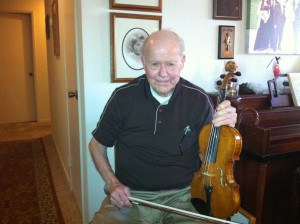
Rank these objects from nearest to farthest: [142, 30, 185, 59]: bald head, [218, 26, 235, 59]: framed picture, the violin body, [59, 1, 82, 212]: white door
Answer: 1. the violin body
2. [142, 30, 185, 59]: bald head
3. [59, 1, 82, 212]: white door
4. [218, 26, 235, 59]: framed picture

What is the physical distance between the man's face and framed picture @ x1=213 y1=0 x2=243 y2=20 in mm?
901

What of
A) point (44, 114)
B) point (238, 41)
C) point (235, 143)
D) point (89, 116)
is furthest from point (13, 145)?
point (235, 143)

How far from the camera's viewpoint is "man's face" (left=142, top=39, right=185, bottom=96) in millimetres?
1209

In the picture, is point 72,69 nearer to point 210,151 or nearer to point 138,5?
point 138,5

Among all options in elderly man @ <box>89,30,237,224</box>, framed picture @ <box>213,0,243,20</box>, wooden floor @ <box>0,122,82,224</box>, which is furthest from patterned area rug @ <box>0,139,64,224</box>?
framed picture @ <box>213,0,243,20</box>

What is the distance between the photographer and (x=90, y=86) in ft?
5.82

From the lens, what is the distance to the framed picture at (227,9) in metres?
1.97

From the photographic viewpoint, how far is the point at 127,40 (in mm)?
1792

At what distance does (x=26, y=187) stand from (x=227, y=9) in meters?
2.25

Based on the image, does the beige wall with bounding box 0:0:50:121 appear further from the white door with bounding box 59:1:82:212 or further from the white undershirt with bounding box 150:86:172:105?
the white undershirt with bounding box 150:86:172:105

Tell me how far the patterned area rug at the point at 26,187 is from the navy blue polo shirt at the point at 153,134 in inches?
43.7

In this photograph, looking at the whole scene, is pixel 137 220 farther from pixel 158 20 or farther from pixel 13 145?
pixel 13 145

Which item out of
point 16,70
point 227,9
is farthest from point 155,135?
point 16,70

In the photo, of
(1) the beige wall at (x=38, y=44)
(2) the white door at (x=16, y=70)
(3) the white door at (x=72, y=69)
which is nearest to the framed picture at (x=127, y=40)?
(3) the white door at (x=72, y=69)
